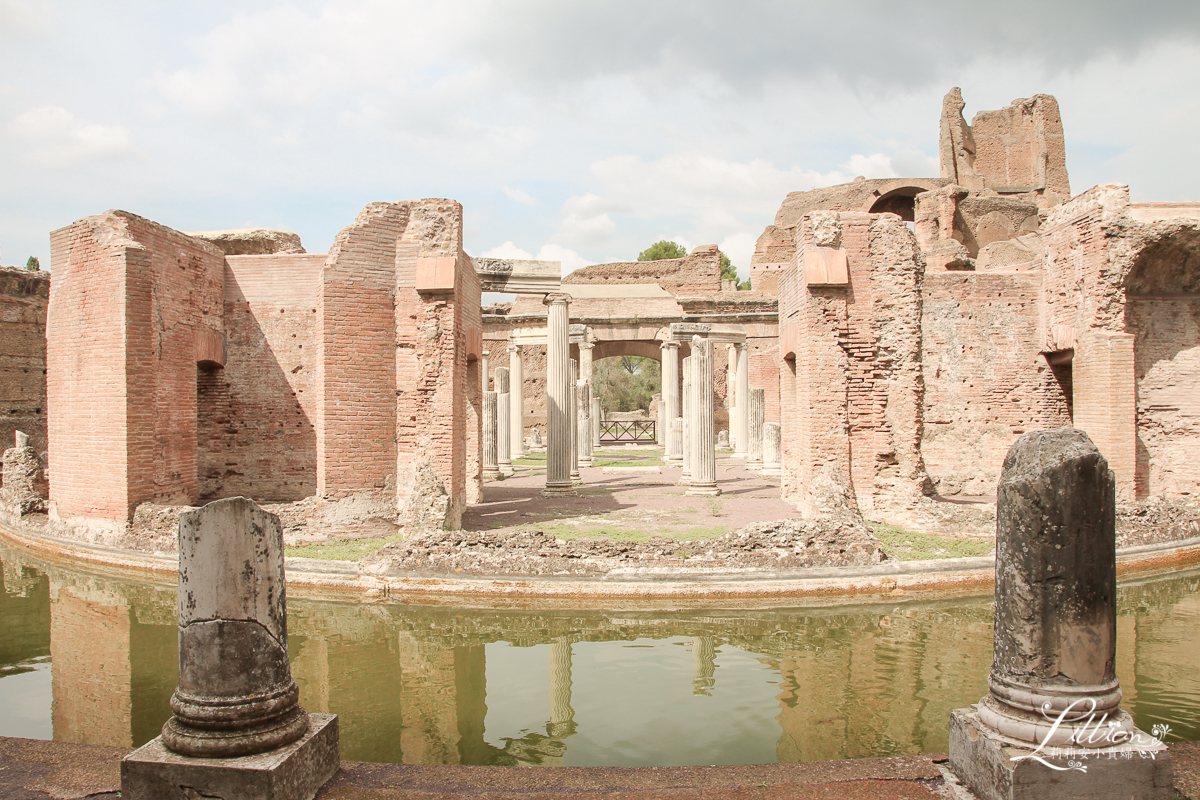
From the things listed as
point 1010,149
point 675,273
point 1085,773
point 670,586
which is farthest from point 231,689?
point 1010,149

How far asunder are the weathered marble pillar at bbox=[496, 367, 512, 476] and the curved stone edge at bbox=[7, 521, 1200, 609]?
9826mm

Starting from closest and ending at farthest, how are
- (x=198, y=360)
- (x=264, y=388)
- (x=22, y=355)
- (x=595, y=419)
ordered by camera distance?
(x=198, y=360), (x=264, y=388), (x=22, y=355), (x=595, y=419)

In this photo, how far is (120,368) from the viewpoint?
959 centimetres

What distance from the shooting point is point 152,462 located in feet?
32.5

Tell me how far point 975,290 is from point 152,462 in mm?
13451

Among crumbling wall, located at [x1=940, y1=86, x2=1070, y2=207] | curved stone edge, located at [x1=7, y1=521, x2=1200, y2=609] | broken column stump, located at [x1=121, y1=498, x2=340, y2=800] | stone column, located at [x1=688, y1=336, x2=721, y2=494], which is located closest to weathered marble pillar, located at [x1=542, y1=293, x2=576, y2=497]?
stone column, located at [x1=688, y1=336, x2=721, y2=494]

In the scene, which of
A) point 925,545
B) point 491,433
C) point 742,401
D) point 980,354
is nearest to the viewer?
point 925,545

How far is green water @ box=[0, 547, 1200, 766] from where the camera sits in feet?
→ 14.4

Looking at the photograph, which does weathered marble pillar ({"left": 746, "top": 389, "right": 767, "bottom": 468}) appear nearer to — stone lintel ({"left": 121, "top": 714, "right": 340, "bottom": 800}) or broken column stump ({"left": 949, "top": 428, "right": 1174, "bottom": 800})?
broken column stump ({"left": 949, "top": 428, "right": 1174, "bottom": 800})

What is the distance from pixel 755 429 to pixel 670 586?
1280 cm

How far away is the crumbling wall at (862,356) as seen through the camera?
9.98m

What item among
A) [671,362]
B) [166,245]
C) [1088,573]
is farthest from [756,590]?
[671,362]

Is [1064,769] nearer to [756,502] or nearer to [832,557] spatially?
[832,557]

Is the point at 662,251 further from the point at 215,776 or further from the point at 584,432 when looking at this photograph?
the point at 215,776
